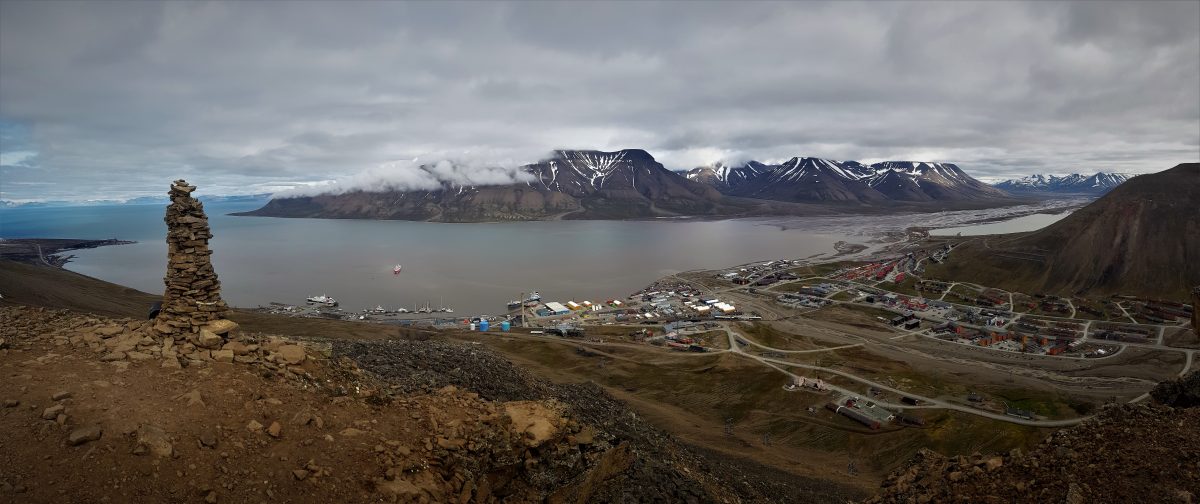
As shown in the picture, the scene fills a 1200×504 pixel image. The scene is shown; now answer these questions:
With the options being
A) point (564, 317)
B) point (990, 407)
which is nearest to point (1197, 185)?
point (990, 407)

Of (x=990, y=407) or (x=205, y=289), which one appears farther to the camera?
(x=990, y=407)

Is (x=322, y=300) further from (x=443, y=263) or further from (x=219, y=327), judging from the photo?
(x=219, y=327)

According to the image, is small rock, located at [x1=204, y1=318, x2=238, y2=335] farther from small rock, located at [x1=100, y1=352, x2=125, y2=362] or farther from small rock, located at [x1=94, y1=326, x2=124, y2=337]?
small rock, located at [x1=94, y1=326, x2=124, y2=337]

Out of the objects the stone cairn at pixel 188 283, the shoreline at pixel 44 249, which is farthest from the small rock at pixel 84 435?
the shoreline at pixel 44 249

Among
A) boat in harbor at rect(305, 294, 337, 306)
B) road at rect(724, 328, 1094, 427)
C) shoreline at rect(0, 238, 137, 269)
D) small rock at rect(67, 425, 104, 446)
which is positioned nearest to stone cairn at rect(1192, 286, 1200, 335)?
road at rect(724, 328, 1094, 427)

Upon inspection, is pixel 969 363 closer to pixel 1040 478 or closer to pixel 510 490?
pixel 1040 478

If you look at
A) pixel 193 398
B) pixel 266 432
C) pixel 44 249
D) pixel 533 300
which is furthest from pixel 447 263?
pixel 266 432
